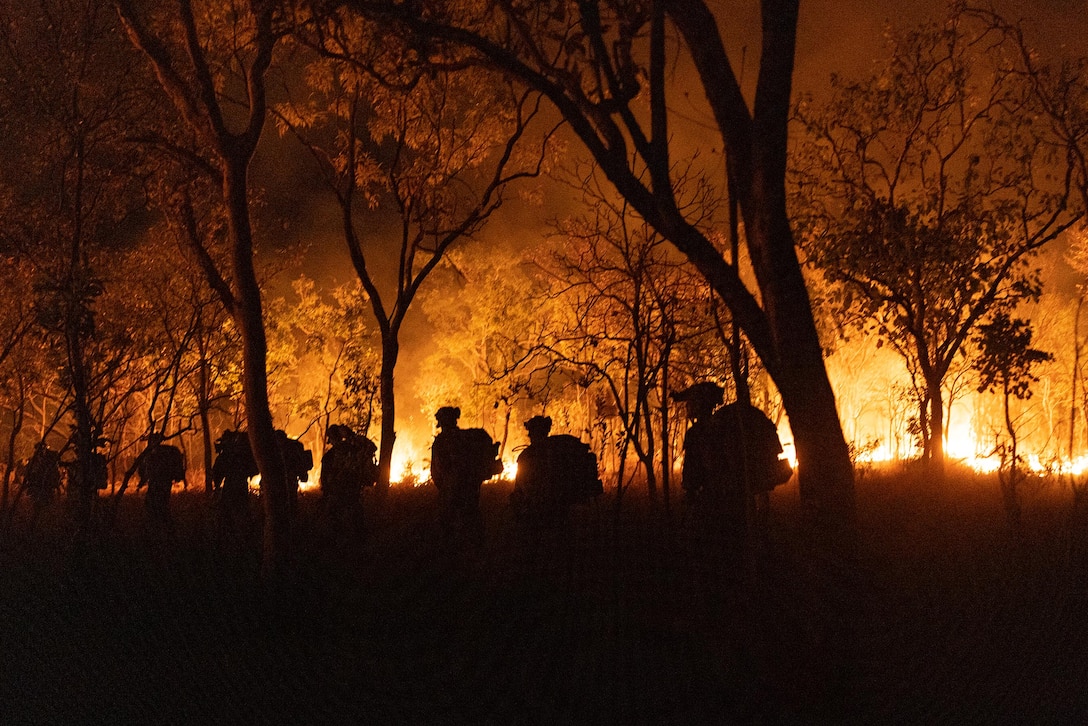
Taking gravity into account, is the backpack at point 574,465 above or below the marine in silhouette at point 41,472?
below

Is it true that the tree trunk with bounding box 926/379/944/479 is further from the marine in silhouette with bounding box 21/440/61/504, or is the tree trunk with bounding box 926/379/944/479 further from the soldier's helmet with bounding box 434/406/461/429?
the marine in silhouette with bounding box 21/440/61/504

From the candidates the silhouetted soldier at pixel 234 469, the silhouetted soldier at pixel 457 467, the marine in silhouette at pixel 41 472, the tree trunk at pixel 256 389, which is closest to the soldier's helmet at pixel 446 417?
the silhouetted soldier at pixel 457 467

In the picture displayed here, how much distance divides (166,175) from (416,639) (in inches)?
349

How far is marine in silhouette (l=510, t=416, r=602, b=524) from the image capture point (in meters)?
10.4

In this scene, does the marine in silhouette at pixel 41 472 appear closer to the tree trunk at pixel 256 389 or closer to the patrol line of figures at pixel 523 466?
the patrol line of figures at pixel 523 466

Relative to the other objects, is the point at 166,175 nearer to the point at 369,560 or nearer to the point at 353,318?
the point at 369,560

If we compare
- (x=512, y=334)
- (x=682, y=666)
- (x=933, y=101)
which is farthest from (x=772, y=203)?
(x=512, y=334)

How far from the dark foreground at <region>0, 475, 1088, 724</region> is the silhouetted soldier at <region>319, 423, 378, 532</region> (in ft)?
3.17

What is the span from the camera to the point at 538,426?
10.5m

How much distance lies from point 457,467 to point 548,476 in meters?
1.49

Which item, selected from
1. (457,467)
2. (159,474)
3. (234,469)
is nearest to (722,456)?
(457,467)

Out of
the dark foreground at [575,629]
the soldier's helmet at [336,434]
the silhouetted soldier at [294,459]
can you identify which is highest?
the soldier's helmet at [336,434]

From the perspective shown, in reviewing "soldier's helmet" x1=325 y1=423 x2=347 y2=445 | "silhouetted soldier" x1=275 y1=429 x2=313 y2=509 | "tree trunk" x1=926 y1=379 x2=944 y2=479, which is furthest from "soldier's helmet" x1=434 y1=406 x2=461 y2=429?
"tree trunk" x1=926 y1=379 x2=944 y2=479

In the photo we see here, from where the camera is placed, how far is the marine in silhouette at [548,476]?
10.4m
